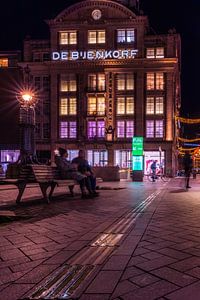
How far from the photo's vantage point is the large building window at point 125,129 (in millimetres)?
50312

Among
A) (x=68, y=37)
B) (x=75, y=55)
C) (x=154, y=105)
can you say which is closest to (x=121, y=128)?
(x=154, y=105)

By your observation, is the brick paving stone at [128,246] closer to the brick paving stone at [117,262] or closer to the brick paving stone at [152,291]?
the brick paving stone at [117,262]

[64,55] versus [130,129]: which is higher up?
[64,55]

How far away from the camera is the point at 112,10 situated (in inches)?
2009

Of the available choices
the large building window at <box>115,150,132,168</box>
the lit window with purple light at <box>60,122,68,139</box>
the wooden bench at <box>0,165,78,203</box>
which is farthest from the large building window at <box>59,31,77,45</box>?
the wooden bench at <box>0,165,78,203</box>

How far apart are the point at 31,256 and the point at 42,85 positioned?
49.5 meters

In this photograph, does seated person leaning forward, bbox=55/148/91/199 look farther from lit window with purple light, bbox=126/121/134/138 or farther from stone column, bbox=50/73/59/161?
stone column, bbox=50/73/59/161

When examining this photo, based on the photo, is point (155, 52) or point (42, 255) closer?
point (42, 255)

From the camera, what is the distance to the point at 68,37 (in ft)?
171

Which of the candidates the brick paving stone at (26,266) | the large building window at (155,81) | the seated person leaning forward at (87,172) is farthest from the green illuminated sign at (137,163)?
the brick paving stone at (26,266)

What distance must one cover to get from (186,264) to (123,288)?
103 centimetres

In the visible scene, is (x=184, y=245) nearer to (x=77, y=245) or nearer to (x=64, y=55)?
(x=77, y=245)

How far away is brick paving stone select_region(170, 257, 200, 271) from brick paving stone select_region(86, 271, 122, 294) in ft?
1.98

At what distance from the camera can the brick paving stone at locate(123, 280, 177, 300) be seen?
3.23 m
